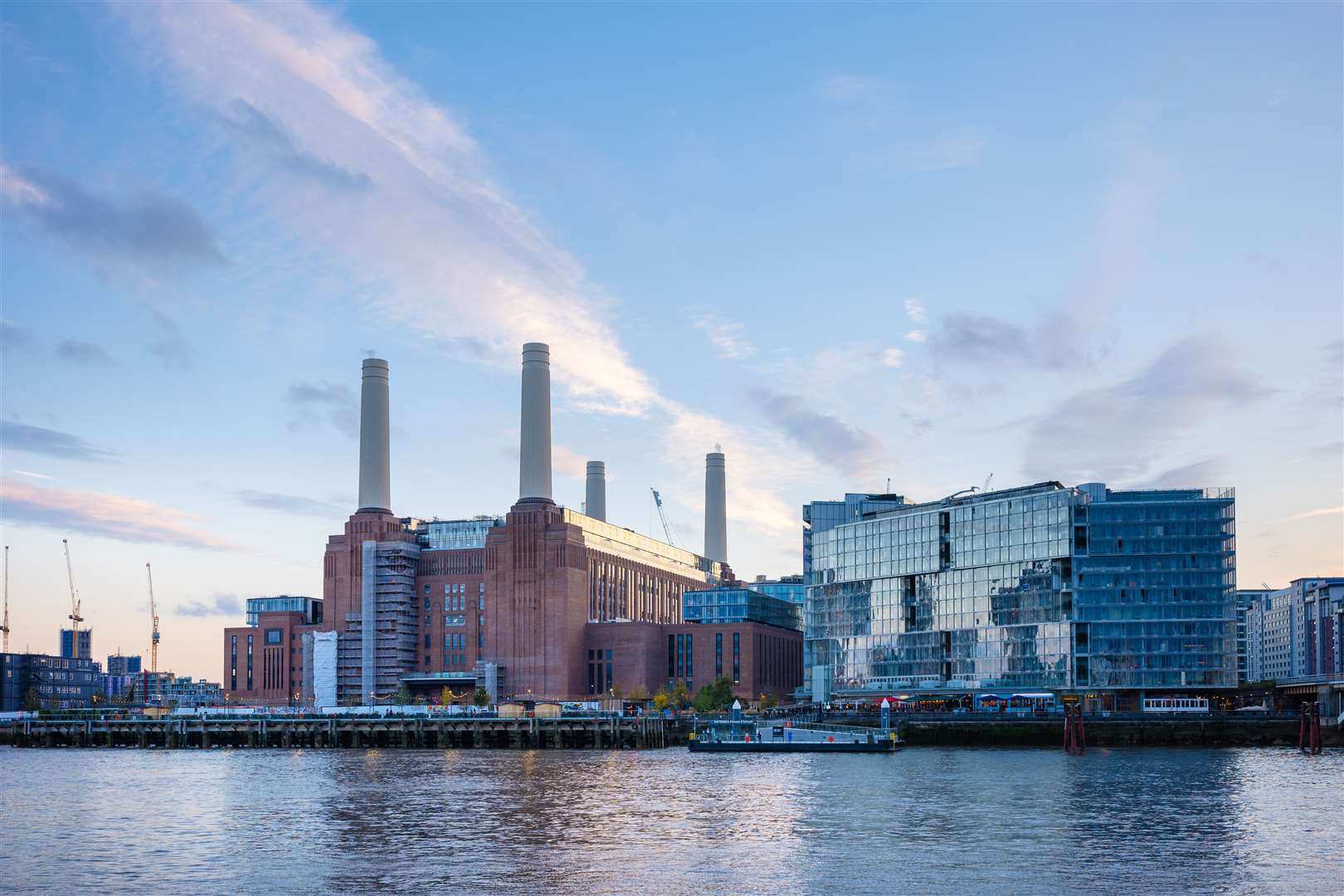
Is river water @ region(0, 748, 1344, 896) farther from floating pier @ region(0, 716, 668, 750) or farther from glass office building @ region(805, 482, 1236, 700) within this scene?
glass office building @ region(805, 482, 1236, 700)

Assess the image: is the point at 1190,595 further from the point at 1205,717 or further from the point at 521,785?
the point at 521,785

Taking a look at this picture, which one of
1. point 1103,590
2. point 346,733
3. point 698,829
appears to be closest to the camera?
point 698,829

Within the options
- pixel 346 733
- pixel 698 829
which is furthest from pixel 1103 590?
pixel 698 829

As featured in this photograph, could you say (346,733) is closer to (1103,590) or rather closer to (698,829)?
(1103,590)

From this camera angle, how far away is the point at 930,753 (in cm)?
13050

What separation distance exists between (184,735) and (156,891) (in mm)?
129522

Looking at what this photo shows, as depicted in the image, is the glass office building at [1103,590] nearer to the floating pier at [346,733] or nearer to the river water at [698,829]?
the floating pier at [346,733]

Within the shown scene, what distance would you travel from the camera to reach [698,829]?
69.4 meters

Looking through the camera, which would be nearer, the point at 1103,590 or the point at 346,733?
the point at 346,733

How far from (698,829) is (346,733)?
109 metres

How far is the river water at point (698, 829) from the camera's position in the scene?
53750mm

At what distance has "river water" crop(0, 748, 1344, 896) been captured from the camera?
5375 cm

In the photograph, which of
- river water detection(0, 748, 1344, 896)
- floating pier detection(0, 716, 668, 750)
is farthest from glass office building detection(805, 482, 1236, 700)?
river water detection(0, 748, 1344, 896)

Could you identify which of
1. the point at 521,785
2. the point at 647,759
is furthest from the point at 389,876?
the point at 647,759
